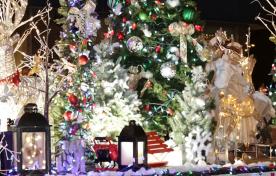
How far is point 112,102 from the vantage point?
35.8ft

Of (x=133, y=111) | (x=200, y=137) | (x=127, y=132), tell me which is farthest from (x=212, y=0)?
(x=127, y=132)

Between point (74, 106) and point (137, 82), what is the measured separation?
3703 mm

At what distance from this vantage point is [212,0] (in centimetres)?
1930

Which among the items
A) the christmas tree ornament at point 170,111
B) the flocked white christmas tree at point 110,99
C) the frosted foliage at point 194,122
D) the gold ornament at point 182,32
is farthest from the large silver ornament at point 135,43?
the frosted foliage at point 194,122

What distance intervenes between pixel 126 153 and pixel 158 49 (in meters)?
4.84

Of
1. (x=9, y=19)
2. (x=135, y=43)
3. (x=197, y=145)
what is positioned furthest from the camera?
(x=135, y=43)

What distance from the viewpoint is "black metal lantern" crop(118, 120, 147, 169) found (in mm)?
7188

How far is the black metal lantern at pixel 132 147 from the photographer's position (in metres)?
7.19

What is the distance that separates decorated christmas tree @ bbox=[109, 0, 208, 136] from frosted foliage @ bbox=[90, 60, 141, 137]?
63 centimetres

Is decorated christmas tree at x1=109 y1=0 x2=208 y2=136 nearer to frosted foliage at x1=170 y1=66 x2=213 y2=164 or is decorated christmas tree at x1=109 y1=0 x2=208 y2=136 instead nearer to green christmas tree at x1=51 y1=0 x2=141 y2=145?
green christmas tree at x1=51 y1=0 x2=141 y2=145

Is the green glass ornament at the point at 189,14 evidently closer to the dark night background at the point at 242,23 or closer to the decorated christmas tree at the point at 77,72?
the decorated christmas tree at the point at 77,72

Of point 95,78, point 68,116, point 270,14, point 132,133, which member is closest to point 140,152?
point 132,133

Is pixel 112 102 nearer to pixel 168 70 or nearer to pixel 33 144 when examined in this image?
pixel 168 70

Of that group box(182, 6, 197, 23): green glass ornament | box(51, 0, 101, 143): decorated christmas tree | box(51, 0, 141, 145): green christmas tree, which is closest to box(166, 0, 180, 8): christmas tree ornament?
box(182, 6, 197, 23): green glass ornament
